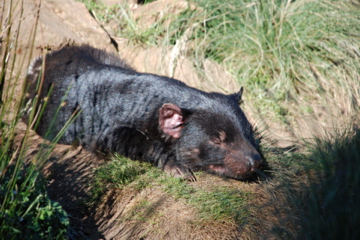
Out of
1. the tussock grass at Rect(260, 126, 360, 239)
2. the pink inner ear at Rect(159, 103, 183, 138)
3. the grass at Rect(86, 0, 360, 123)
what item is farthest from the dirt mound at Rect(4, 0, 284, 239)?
the grass at Rect(86, 0, 360, 123)

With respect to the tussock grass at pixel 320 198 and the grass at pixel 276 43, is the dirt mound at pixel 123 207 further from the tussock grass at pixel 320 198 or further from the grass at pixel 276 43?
the grass at pixel 276 43

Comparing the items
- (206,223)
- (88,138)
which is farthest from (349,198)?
(88,138)

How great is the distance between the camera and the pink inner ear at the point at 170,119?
414cm

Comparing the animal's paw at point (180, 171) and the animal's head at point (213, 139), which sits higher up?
the animal's head at point (213, 139)

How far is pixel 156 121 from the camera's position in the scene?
4.34m

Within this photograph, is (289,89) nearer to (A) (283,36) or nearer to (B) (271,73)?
(B) (271,73)

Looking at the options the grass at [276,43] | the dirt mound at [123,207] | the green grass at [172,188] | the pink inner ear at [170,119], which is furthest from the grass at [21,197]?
the grass at [276,43]

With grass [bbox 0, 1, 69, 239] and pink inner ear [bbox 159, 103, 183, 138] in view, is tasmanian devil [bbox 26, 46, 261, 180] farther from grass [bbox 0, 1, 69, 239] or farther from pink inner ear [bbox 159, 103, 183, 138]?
grass [bbox 0, 1, 69, 239]

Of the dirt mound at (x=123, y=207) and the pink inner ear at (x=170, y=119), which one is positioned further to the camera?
the pink inner ear at (x=170, y=119)

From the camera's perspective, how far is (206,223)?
135 inches

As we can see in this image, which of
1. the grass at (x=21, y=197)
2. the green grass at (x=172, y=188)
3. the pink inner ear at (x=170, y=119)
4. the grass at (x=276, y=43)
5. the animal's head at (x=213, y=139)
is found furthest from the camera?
the grass at (x=276, y=43)

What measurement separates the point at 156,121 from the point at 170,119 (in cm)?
20

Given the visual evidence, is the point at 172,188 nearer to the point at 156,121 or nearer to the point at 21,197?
the point at 156,121

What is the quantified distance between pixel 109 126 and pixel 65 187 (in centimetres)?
86
